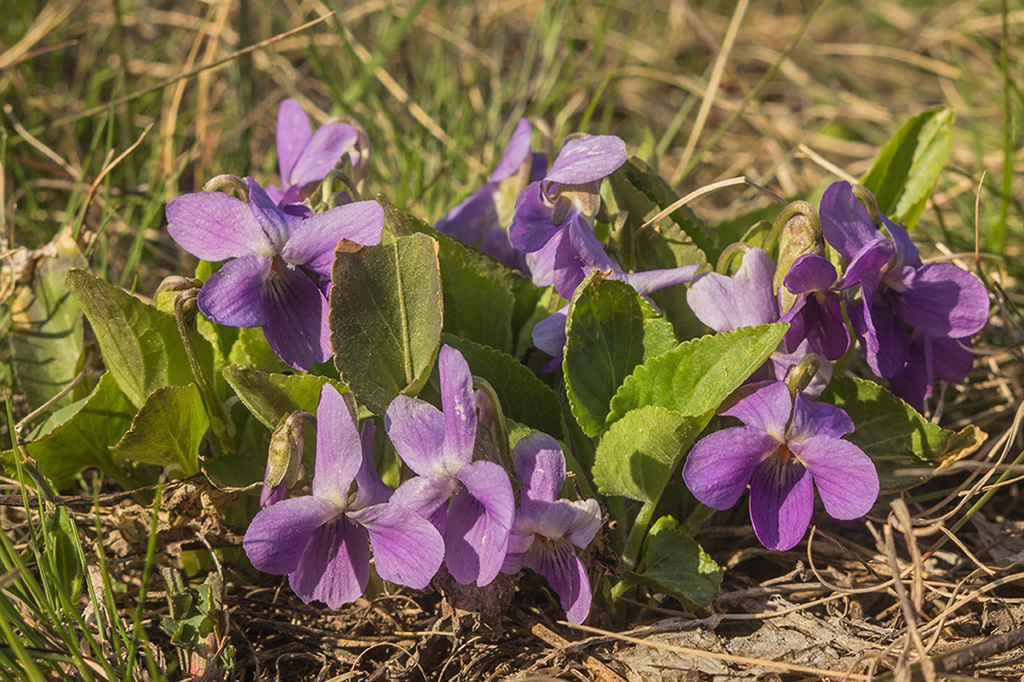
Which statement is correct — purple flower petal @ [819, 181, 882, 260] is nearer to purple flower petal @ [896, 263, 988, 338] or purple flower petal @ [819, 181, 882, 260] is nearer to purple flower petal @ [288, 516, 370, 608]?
purple flower petal @ [896, 263, 988, 338]

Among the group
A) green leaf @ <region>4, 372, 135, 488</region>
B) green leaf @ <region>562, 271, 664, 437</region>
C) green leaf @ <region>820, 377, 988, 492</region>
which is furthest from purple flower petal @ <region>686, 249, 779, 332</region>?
green leaf @ <region>4, 372, 135, 488</region>

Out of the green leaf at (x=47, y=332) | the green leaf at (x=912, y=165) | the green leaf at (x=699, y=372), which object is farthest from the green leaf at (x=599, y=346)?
the green leaf at (x=47, y=332)

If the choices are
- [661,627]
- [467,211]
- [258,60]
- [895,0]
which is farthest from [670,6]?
[661,627]

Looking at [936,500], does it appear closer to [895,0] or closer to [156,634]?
[156,634]

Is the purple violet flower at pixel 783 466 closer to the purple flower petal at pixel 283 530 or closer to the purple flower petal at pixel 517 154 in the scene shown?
the purple flower petal at pixel 283 530

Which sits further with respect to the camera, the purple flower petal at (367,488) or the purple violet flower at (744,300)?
the purple violet flower at (744,300)

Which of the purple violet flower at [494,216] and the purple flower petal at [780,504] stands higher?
the purple violet flower at [494,216]
